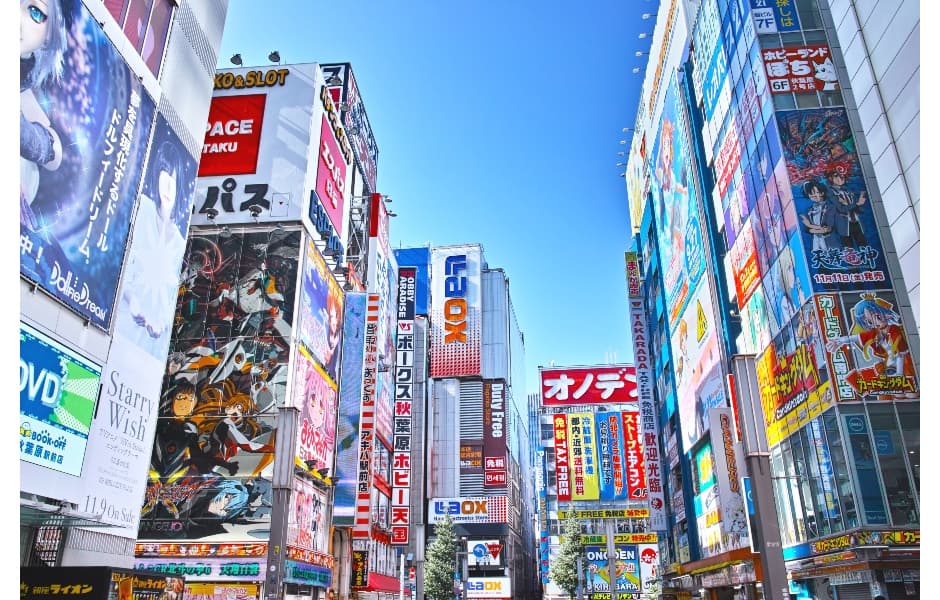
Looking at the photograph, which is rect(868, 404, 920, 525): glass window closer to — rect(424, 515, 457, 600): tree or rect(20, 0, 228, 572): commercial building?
rect(20, 0, 228, 572): commercial building

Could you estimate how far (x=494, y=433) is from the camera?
73500 millimetres

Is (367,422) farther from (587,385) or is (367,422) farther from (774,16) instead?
(587,385)

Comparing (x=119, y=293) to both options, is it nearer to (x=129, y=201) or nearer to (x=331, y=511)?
(x=129, y=201)

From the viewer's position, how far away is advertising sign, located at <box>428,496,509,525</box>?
6819 cm

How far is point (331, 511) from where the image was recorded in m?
36.3

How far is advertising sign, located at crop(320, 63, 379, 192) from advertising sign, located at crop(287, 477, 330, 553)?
22438 mm

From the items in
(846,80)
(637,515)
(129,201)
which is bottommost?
(637,515)

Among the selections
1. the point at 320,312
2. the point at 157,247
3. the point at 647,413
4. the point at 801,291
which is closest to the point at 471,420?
the point at 647,413

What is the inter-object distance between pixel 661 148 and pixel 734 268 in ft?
52.9

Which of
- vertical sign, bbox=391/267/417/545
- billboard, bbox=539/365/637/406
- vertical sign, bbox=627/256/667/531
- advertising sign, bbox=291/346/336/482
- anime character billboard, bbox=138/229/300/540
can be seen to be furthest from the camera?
billboard, bbox=539/365/637/406

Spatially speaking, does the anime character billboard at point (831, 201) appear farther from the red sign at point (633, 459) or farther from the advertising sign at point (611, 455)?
the advertising sign at point (611, 455)

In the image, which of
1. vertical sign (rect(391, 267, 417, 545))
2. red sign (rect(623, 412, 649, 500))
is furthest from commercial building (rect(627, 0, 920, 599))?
red sign (rect(623, 412, 649, 500))
